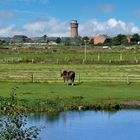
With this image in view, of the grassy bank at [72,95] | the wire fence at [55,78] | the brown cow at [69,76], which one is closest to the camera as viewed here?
the grassy bank at [72,95]

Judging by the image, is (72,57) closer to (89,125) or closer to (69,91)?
(69,91)

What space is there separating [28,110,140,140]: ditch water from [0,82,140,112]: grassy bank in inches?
62.4

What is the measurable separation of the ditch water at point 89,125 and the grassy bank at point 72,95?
159cm

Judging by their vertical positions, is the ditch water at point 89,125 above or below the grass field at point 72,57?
below

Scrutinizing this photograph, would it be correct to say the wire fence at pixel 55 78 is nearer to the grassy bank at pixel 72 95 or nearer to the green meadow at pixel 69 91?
the green meadow at pixel 69 91

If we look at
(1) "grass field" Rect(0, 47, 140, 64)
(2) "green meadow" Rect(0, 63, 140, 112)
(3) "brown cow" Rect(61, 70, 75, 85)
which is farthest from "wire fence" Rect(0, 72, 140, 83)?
(1) "grass field" Rect(0, 47, 140, 64)

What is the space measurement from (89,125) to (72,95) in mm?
11134

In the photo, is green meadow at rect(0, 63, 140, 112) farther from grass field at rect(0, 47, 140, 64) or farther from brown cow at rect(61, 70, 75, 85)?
grass field at rect(0, 47, 140, 64)

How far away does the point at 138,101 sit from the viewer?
40.8m

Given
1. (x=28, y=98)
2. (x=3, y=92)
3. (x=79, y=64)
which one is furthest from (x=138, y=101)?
(x=79, y=64)

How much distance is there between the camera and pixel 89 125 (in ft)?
102

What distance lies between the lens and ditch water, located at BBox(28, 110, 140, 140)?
1085 inches

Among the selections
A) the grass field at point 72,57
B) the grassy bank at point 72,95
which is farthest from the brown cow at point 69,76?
the grass field at point 72,57

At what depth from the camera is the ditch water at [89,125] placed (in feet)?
90.4
